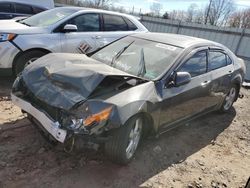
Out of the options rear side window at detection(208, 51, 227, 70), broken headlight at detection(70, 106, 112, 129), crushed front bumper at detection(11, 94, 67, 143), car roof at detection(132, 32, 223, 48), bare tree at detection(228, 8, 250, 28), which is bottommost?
bare tree at detection(228, 8, 250, 28)

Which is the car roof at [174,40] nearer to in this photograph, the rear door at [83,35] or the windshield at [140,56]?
the windshield at [140,56]

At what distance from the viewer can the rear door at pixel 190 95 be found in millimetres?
3926

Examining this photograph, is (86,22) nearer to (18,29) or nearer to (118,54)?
(18,29)

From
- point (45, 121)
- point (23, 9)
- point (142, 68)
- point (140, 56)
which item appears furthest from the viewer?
point (23, 9)

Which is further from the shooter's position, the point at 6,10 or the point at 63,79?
the point at 6,10

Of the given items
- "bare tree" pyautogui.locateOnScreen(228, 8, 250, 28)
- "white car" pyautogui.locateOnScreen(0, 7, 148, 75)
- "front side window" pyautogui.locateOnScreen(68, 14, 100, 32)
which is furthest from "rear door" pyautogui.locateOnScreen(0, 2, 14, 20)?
"bare tree" pyautogui.locateOnScreen(228, 8, 250, 28)

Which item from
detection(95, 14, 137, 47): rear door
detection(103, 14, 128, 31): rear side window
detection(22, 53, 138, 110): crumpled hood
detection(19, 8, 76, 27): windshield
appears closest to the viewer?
A: detection(22, 53, 138, 110): crumpled hood

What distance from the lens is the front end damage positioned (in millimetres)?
3023

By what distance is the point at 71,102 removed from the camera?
3.11m

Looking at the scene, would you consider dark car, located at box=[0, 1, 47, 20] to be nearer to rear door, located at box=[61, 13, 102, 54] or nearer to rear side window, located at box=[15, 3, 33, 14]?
rear side window, located at box=[15, 3, 33, 14]

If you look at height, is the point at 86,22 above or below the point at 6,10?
above

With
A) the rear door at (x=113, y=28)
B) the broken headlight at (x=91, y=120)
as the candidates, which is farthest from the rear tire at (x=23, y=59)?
the broken headlight at (x=91, y=120)

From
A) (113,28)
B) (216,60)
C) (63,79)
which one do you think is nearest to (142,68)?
(63,79)

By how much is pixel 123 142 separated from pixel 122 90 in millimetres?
613
